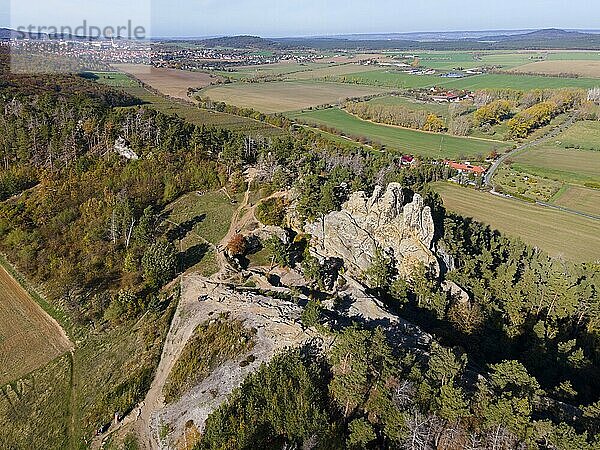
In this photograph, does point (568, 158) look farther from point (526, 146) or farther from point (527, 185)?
point (527, 185)

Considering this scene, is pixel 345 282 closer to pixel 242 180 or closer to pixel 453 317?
pixel 453 317

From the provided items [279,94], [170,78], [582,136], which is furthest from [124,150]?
[582,136]

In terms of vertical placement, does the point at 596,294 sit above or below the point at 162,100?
below

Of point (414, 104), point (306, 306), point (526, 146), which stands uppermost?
point (414, 104)

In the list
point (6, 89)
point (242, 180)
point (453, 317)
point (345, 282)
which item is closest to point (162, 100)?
point (6, 89)

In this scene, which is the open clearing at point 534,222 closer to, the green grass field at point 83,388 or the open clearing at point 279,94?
the green grass field at point 83,388

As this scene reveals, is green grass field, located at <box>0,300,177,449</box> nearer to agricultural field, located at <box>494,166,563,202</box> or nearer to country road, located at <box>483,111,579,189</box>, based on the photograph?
agricultural field, located at <box>494,166,563,202</box>

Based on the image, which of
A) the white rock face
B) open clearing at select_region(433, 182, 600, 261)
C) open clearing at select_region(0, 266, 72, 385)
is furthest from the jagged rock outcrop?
the white rock face
